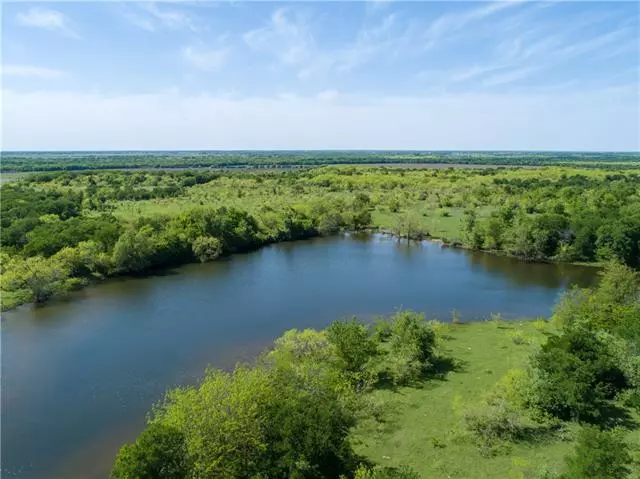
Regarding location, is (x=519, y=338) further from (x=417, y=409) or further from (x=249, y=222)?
(x=249, y=222)

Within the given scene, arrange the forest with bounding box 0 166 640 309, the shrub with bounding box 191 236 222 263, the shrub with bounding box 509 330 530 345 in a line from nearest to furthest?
the shrub with bounding box 509 330 530 345 → the forest with bounding box 0 166 640 309 → the shrub with bounding box 191 236 222 263

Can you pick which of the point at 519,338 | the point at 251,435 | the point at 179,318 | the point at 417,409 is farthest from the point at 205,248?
the point at 251,435

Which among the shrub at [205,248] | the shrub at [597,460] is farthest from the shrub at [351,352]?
the shrub at [205,248]

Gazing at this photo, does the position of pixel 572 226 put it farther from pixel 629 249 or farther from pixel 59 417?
pixel 59 417

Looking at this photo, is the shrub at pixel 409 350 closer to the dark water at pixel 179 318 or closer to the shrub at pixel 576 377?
the shrub at pixel 576 377

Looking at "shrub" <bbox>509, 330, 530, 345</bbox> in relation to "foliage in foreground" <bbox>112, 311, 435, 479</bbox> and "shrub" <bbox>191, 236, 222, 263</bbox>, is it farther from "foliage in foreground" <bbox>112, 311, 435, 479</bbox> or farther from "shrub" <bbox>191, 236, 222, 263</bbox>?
"shrub" <bbox>191, 236, 222, 263</bbox>

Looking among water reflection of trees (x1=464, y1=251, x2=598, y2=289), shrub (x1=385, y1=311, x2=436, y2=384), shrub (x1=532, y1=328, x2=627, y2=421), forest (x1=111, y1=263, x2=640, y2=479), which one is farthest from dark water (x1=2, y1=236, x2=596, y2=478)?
shrub (x1=532, y1=328, x2=627, y2=421)
